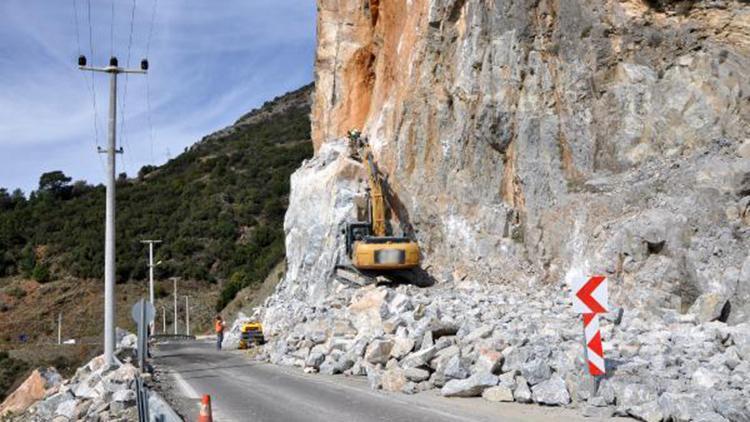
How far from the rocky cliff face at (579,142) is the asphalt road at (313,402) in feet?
26.7

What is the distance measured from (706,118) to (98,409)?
1872 cm

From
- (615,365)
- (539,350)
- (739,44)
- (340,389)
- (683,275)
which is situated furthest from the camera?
(739,44)

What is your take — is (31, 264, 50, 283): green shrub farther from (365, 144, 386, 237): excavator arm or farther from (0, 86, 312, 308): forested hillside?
(365, 144, 386, 237): excavator arm

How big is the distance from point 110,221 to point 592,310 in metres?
13.0

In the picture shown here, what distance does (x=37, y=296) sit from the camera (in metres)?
62.1

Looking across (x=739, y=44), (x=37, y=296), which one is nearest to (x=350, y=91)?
(x=739, y=44)

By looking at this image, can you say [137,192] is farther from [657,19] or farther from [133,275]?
[657,19]

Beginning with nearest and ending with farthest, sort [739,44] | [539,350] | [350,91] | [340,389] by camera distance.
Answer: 1. [539,350]
2. [340,389]
3. [739,44]
4. [350,91]

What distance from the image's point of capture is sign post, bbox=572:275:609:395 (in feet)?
31.8

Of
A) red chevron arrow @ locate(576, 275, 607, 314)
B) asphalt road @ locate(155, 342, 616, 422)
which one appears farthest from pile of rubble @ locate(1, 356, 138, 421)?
red chevron arrow @ locate(576, 275, 607, 314)

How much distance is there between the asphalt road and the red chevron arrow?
5.06 feet

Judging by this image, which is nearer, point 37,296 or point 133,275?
point 37,296

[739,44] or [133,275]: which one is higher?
[739,44]

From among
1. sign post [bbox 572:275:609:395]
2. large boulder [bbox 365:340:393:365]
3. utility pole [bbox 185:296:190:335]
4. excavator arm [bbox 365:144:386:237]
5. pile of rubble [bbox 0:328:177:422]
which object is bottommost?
utility pole [bbox 185:296:190:335]
